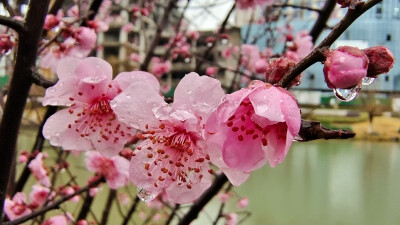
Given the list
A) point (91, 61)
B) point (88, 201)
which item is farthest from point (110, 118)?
point (88, 201)

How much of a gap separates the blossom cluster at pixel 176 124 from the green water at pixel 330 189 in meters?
1.96

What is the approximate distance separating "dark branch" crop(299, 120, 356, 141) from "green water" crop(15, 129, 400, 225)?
7.19 ft

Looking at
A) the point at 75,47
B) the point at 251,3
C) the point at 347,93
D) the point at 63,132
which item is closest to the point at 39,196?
the point at 75,47

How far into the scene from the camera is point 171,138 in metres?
0.45

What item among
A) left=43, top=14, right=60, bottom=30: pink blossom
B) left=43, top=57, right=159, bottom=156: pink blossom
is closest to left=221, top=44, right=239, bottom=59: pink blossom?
left=43, top=14, right=60, bottom=30: pink blossom

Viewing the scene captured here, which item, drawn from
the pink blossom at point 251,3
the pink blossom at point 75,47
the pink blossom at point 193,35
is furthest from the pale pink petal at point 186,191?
the pink blossom at point 193,35

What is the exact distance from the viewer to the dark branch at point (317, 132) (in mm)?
275

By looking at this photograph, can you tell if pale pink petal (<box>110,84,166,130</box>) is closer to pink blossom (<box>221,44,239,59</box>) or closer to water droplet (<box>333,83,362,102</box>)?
water droplet (<box>333,83,362,102</box>)

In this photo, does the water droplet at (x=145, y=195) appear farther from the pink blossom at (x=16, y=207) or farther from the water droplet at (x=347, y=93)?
the pink blossom at (x=16, y=207)

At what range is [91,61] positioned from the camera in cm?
50

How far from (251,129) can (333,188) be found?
3.39 m

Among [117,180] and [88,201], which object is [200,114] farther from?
[88,201]

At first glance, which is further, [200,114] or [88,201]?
[88,201]

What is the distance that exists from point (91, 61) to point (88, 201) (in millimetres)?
955
